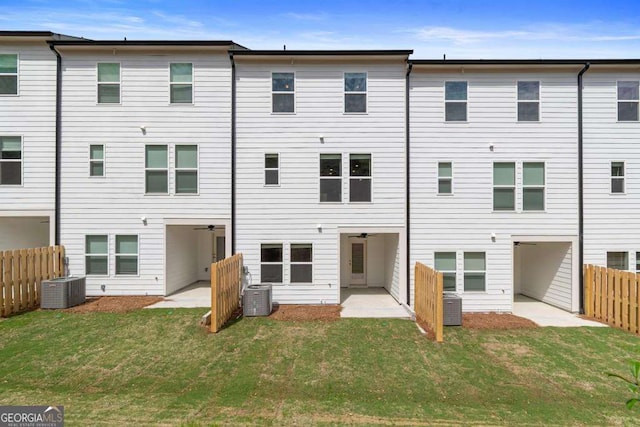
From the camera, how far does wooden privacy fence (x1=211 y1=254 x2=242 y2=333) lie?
9.27m

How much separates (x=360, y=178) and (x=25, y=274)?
1116cm

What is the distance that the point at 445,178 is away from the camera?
12.2 metres

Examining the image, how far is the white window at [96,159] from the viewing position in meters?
12.3

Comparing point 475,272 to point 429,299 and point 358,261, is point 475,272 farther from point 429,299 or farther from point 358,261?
point 358,261

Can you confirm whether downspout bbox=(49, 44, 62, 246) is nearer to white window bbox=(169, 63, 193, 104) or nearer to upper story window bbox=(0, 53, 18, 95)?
upper story window bbox=(0, 53, 18, 95)

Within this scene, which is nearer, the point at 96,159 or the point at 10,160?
the point at 10,160

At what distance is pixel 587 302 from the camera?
11555mm

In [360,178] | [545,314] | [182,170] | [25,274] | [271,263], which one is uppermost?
[182,170]

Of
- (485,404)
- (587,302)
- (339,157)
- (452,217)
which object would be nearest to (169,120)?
(339,157)

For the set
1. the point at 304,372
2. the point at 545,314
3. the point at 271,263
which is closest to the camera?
the point at 304,372

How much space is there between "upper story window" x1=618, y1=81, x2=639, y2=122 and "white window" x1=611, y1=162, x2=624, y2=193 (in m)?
1.59

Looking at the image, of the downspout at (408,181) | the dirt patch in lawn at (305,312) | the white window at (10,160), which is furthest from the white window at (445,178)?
the white window at (10,160)

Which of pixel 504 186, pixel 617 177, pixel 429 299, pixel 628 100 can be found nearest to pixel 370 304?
pixel 429 299

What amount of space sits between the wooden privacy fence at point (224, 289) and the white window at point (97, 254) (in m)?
4.89
